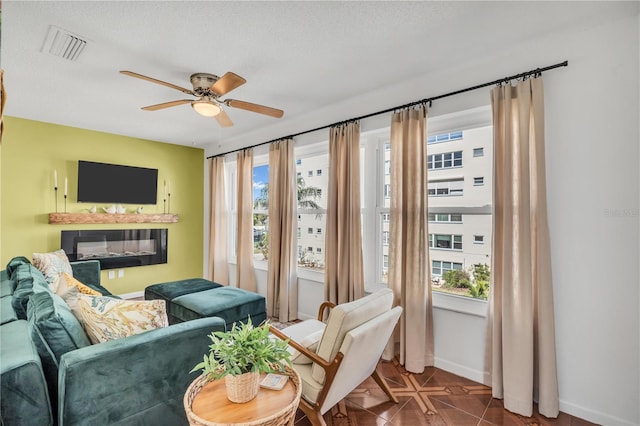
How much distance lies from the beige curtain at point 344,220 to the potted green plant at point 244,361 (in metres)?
1.93

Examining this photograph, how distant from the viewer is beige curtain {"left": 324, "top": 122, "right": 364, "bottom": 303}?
336 centimetres

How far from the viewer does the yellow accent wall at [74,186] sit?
402 cm

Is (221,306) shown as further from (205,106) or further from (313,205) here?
(205,106)

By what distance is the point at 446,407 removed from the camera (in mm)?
2322

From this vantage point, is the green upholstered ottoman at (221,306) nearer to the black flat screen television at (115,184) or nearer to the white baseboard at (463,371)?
the white baseboard at (463,371)

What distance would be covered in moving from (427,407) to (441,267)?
1.17m

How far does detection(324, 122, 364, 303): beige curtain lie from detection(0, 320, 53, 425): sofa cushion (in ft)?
8.16

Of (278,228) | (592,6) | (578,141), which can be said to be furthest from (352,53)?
(278,228)

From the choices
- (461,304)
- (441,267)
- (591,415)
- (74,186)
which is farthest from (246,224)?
(591,415)

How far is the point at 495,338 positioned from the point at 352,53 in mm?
2448

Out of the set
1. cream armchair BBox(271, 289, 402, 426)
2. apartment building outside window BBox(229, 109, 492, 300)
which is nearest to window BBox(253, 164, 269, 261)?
apartment building outside window BBox(229, 109, 492, 300)

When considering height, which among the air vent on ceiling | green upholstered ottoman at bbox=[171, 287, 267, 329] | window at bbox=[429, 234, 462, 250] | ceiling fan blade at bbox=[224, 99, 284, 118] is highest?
the air vent on ceiling

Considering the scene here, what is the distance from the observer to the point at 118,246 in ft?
15.9

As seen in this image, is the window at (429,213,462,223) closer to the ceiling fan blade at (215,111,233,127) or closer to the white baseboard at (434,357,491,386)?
the white baseboard at (434,357,491,386)
